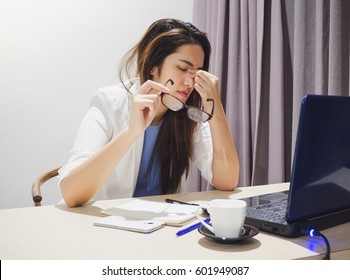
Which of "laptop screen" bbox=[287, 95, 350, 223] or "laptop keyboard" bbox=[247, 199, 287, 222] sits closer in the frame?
"laptop screen" bbox=[287, 95, 350, 223]

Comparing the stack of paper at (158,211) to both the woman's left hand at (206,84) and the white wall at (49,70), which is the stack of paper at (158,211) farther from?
the white wall at (49,70)

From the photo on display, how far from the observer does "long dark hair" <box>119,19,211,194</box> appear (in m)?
1.44

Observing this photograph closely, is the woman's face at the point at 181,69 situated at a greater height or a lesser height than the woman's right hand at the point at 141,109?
greater

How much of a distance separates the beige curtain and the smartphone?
1070mm

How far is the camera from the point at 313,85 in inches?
67.5

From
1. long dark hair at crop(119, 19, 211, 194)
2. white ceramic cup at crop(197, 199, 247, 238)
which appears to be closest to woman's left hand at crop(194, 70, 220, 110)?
long dark hair at crop(119, 19, 211, 194)

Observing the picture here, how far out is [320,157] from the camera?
29.9 inches

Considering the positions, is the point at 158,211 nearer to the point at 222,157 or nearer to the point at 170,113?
the point at 222,157

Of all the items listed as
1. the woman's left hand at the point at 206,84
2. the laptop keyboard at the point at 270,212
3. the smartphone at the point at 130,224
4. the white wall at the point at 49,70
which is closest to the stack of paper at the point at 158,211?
the smartphone at the point at 130,224

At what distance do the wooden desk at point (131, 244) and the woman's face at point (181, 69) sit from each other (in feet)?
2.24

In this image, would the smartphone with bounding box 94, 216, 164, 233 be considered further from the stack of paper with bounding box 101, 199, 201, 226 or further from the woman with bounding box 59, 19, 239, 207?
the woman with bounding box 59, 19, 239, 207

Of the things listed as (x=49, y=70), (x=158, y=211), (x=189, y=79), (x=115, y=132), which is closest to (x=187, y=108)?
(x=189, y=79)

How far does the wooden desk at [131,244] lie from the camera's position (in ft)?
2.25

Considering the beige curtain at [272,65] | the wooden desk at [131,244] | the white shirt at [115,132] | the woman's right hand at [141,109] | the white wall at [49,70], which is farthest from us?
the white wall at [49,70]
